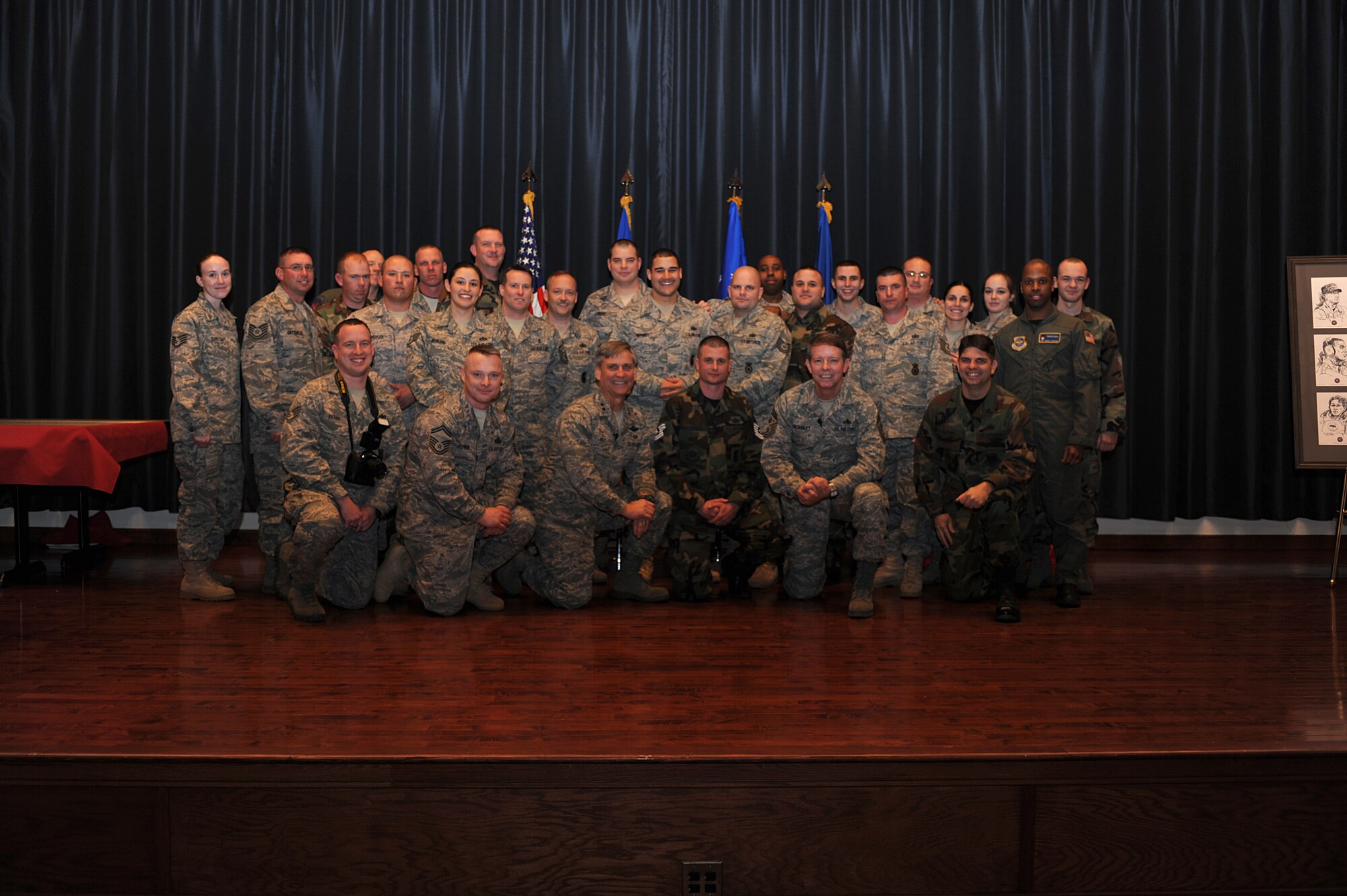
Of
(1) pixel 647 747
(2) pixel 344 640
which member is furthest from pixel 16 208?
(1) pixel 647 747

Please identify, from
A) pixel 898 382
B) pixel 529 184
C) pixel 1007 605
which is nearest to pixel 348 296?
pixel 529 184

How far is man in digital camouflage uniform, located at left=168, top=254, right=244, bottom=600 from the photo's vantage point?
16.5 feet

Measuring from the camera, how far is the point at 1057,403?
5258 millimetres

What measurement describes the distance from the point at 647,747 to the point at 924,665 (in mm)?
1399

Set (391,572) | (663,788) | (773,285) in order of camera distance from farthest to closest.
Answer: (773,285)
(391,572)
(663,788)

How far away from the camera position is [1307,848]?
9.52 feet

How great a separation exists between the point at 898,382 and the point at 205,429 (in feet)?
11.6

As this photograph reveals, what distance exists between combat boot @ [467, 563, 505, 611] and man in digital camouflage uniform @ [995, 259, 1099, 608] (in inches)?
107

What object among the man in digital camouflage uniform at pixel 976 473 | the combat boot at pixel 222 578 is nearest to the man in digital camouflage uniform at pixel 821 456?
the man in digital camouflage uniform at pixel 976 473

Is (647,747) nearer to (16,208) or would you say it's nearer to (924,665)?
(924,665)

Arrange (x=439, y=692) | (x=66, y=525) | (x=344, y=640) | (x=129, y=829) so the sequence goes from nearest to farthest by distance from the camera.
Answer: (x=129, y=829), (x=439, y=692), (x=344, y=640), (x=66, y=525)

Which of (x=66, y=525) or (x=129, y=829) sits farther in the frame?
(x=66, y=525)

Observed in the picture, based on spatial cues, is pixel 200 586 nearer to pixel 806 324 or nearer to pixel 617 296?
pixel 617 296

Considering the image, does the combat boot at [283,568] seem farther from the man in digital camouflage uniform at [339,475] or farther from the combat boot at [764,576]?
the combat boot at [764,576]
